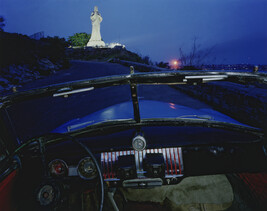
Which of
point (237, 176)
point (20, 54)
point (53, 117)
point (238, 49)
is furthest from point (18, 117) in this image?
point (238, 49)

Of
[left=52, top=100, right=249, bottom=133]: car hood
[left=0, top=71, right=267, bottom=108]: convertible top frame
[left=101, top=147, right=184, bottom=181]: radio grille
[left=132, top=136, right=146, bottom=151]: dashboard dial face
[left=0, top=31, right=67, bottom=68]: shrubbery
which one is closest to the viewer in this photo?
[left=0, top=71, right=267, bottom=108]: convertible top frame

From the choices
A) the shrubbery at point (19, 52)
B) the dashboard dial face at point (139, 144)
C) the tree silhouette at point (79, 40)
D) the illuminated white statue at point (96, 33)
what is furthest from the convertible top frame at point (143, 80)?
the tree silhouette at point (79, 40)

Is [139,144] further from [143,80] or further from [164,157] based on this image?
[143,80]

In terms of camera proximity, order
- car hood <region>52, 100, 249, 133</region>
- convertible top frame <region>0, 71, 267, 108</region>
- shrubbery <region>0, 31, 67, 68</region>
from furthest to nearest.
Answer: shrubbery <region>0, 31, 67, 68</region> < car hood <region>52, 100, 249, 133</region> < convertible top frame <region>0, 71, 267, 108</region>

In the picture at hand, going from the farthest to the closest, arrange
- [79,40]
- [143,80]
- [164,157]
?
[79,40]
[164,157]
[143,80]

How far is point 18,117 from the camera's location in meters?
6.22

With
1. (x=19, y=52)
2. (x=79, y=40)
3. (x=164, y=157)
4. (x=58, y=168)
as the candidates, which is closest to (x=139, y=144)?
(x=164, y=157)

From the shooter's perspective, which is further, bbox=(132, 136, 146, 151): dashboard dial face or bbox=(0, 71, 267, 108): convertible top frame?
bbox=(132, 136, 146, 151): dashboard dial face

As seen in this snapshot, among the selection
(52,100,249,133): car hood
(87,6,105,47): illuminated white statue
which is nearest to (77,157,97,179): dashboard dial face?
(52,100,249,133): car hood

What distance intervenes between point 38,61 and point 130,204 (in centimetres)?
1814

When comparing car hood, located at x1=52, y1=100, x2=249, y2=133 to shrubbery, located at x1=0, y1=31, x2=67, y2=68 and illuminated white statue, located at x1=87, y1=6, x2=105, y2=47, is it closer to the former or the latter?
shrubbery, located at x1=0, y1=31, x2=67, y2=68

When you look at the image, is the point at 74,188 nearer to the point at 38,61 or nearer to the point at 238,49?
the point at 38,61

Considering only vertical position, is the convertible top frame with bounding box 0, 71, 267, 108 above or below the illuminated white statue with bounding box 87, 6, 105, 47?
below

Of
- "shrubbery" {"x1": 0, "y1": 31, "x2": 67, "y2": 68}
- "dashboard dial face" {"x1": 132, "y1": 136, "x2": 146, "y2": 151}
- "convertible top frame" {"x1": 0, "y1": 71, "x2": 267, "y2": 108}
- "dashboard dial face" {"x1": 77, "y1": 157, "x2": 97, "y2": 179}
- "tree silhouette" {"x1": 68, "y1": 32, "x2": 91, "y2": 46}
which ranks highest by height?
"tree silhouette" {"x1": 68, "y1": 32, "x2": 91, "y2": 46}
